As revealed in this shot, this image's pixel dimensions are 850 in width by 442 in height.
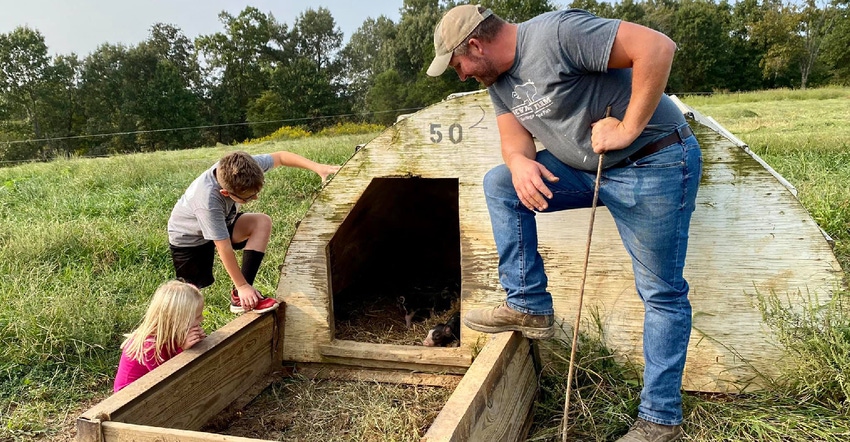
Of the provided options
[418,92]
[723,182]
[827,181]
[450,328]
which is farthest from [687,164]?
[418,92]

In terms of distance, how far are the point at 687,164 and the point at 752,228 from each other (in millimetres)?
824

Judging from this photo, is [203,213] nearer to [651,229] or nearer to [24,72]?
[651,229]

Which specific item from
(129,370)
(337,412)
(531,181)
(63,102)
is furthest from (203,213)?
(63,102)

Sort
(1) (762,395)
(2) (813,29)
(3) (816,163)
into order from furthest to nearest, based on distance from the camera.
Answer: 1. (2) (813,29)
2. (3) (816,163)
3. (1) (762,395)

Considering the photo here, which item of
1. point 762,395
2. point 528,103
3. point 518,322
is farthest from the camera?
point 762,395

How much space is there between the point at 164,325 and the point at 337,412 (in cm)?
102

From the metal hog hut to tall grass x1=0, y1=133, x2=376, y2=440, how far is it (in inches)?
45.3

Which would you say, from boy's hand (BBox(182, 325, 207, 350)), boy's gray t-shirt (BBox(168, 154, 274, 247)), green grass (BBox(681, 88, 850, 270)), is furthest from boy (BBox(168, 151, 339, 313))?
green grass (BBox(681, 88, 850, 270))

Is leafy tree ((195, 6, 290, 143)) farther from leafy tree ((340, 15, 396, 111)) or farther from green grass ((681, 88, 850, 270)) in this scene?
green grass ((681, 88, 850, 270))

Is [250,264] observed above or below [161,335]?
above

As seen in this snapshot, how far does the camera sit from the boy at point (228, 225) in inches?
137

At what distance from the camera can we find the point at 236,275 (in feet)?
11.4

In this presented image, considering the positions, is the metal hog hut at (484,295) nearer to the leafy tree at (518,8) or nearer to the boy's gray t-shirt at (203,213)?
the boy's gray t-shirt at (203,213)

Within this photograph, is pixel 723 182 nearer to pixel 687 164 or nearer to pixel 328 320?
pixel 687 164
